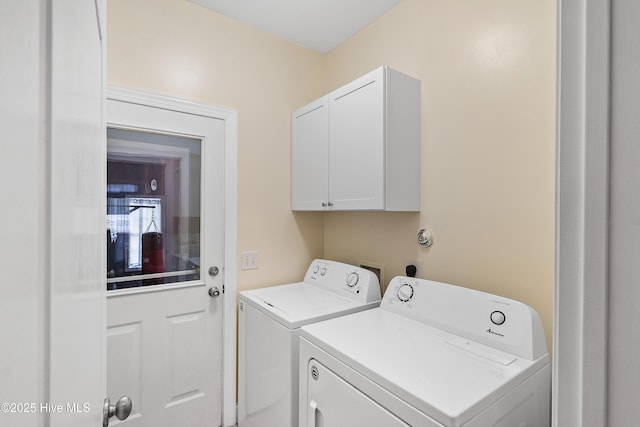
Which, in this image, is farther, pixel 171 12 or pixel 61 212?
pixel 171 12

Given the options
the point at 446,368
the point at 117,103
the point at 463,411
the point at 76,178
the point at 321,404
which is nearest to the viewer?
the point at 76,178

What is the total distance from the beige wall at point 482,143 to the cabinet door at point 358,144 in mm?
324

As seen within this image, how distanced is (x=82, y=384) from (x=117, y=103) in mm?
1643

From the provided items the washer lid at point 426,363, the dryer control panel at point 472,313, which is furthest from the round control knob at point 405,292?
the washer lid at point 426,363

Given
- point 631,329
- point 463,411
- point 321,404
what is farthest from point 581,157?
point 321,404

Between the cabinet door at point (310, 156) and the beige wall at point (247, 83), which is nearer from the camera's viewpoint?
the beige wall at point (247, 83)

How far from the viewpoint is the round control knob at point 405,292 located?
61.5 inches

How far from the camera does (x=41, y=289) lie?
0.95 ft

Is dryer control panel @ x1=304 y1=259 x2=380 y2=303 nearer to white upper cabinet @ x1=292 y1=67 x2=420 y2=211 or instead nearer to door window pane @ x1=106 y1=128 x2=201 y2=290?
white upper cabinet @ x1=292 y1=67 x2=420 y2=211

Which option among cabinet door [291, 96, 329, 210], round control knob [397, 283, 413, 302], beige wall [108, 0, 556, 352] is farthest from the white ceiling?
round control knob [397, 283, 413, 302]

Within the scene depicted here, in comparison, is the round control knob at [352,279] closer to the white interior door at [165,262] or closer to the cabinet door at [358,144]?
the cabinet door at [358,144]

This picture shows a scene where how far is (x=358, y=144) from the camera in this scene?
173 cm

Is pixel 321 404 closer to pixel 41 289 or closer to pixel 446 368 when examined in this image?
pixel 446 368

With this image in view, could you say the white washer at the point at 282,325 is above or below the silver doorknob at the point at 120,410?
below
